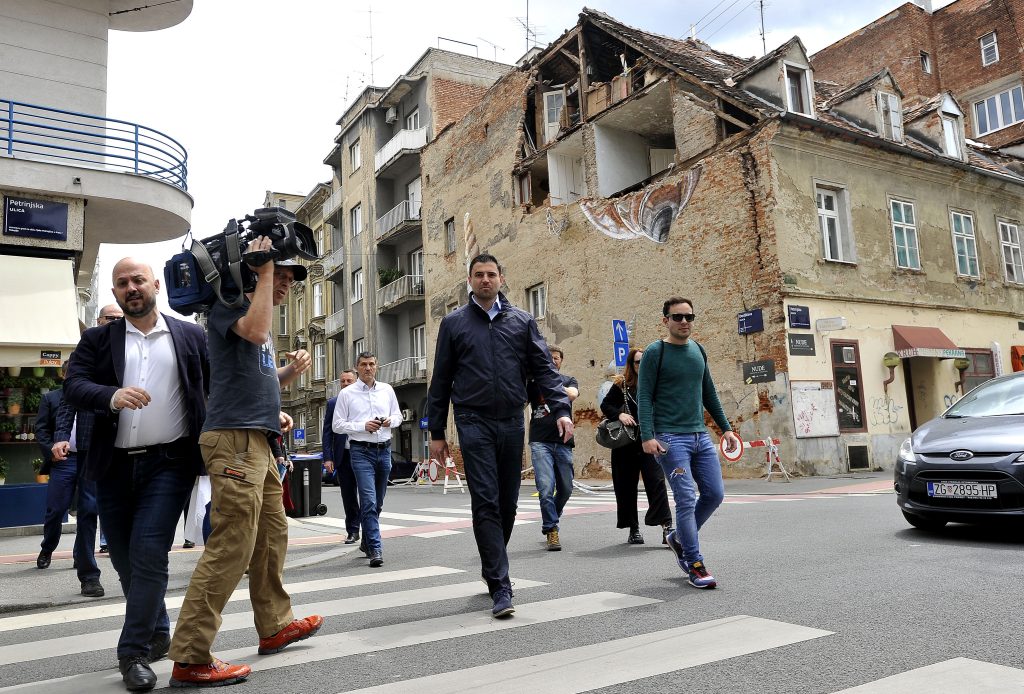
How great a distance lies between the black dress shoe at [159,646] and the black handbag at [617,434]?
15.1 ft

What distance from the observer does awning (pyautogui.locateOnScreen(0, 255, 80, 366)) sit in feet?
38.9

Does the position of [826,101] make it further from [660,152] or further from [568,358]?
[568,358]

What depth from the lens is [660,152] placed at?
25406 millimetres

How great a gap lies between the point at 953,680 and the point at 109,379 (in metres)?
4.08

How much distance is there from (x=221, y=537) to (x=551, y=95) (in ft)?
84.3

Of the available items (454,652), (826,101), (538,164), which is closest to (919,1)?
(826,101)

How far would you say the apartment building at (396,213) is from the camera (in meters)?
36.8

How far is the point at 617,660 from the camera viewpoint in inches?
150

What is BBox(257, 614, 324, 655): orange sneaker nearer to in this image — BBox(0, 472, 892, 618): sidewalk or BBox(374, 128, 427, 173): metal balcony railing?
BBox(0, 472, 892, 618): sidewalk

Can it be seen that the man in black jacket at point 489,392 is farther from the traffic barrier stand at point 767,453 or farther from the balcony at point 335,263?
the balcony at point 335,263

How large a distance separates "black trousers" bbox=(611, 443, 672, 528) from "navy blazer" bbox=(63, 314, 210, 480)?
4.60 metres

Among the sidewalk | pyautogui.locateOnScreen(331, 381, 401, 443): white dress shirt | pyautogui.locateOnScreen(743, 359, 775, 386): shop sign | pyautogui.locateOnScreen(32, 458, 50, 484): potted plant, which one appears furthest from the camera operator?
pyautogui.locateOnScreen(743, 359, 775, 386): shop sign

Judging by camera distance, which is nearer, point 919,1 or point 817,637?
point 817,637

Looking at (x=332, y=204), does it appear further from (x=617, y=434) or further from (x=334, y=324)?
(x=617, y=434)
